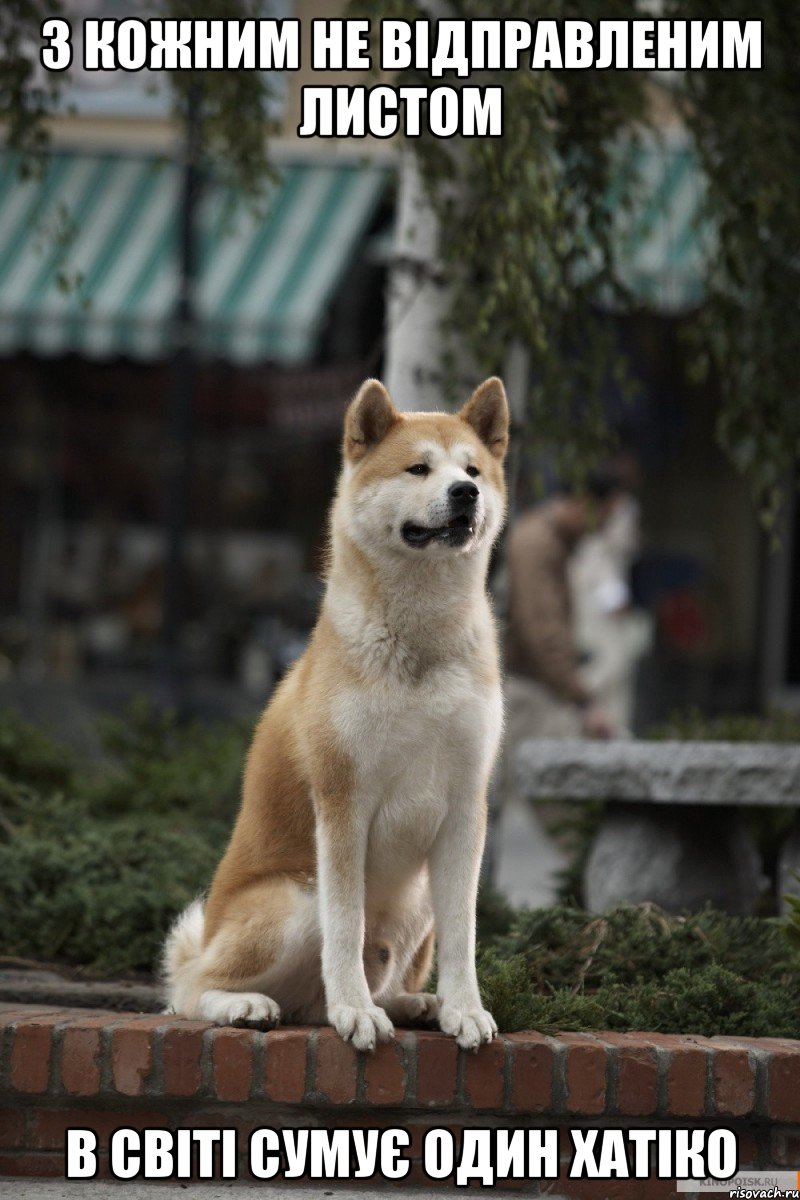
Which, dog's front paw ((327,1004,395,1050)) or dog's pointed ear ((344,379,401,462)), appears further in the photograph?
dog's pointed ear ((344,379,401,462))

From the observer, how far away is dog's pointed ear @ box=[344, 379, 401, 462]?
3445 mm

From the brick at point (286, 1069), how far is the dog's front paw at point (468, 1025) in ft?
Answer: 1.04

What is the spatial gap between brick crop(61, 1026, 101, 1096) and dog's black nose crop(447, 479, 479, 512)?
142cm

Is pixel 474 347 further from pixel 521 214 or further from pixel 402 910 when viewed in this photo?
pixel 402 910

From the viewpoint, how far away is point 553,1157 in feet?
11.4

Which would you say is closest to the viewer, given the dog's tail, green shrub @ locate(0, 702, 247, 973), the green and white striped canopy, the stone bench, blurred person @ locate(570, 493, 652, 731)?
the dog's tail

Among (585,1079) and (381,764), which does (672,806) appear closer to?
(585,1079)

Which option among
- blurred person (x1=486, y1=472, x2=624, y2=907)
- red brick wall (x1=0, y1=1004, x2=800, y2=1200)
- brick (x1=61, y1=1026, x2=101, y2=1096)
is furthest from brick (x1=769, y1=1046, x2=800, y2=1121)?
blurred person (x1=486, y1=472, x2=624, y2=907)

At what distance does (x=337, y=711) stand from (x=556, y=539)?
5638 millimetres

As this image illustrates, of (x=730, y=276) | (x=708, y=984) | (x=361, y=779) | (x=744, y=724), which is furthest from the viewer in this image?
(x=744, y=724)

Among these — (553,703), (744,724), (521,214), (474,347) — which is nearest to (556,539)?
(553,703)

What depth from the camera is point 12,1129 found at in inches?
140

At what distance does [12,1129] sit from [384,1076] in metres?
0.88

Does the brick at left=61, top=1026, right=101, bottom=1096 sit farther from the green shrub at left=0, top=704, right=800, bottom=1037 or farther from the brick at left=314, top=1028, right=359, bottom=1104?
the green shrub at left=0, top=704, right=800, bottom=1037
